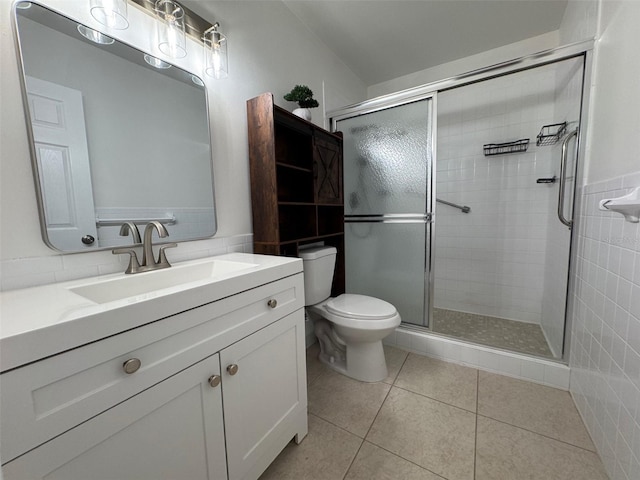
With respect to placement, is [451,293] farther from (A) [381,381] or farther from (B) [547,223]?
(A) [381,381]

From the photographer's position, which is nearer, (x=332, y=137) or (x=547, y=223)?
(x=332, y=137)

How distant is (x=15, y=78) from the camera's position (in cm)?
80

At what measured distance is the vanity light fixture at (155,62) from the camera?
110 centimetres

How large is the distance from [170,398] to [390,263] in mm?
1697

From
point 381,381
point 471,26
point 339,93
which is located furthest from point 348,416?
point 471,26

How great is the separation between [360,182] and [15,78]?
1.83 meters

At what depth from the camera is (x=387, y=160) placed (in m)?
1.99

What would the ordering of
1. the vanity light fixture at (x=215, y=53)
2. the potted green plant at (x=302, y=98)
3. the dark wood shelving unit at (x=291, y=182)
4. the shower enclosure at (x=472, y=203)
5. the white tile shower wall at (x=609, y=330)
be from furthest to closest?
the shower enclosure at (x=472, y=203), the potted green plant at (x=302, y=98), the dark wood shelving unit at (x=291, y=182), the vanity light fixture at (x=215, y=53), the white tile shower wall at (x=609, y=330)

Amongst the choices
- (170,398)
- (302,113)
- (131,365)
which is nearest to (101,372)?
(131,365)

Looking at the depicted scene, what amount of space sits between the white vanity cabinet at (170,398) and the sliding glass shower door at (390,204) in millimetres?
1124

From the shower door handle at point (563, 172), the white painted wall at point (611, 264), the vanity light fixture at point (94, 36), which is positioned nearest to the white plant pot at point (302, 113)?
the vanity light fixture at point (94, 36)

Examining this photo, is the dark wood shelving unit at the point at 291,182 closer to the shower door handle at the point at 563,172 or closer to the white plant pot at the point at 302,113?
the white plant pot at the point at 302,113

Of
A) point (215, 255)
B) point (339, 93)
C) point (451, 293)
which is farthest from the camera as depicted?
point (451, 293)

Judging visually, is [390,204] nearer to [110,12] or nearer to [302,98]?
[302,98]
